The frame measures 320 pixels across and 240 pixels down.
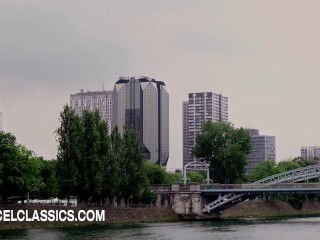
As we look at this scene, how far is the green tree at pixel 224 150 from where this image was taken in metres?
126

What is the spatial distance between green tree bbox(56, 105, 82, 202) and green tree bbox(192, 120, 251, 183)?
41.1m

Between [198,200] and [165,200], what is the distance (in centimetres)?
454

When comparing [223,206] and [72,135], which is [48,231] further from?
[223,206]

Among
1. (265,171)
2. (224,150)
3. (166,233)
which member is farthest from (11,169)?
(265,171)

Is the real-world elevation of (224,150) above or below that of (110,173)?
above

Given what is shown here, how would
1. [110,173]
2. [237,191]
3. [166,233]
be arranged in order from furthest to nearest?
[237,191], [110,173], [166,233]

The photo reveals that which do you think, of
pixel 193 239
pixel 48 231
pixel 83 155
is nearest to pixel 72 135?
pixel 83 155

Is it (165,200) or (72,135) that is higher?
(72,135)

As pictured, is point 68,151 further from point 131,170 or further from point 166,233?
point 166,233

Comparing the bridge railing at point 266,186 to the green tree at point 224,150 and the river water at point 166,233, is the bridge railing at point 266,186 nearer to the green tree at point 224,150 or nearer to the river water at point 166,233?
the green tree at point 224,150

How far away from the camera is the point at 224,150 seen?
414ft

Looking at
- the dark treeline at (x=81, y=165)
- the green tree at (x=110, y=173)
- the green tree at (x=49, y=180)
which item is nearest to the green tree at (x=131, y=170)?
the dark treeline at (x=81, y=165)

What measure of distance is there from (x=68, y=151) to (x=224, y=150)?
1667 inches

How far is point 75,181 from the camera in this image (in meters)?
87.4
